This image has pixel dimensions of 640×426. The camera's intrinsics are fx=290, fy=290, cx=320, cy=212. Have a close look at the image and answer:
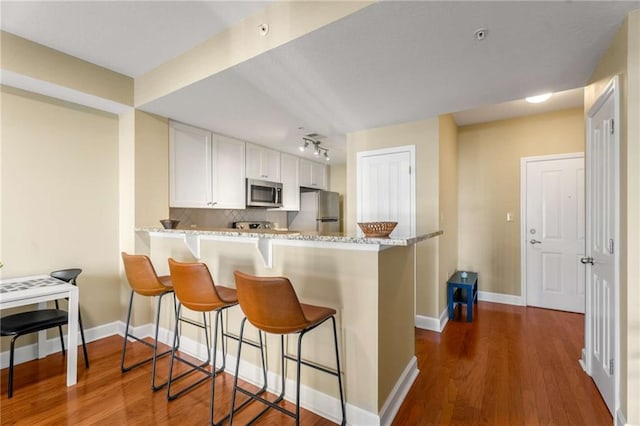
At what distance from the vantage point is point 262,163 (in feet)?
14.5

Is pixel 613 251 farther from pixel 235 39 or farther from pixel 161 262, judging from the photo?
pixel 161 262

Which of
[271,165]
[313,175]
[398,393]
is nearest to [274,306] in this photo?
[398,393]

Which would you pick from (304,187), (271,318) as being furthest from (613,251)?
(304,187)

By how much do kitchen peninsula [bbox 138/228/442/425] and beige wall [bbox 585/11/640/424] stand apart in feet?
3.33

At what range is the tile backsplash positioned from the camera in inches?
146

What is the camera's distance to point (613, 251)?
1.72m

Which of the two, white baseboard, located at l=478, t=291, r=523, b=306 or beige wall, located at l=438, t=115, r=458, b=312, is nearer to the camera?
beige wall, located at l=438, t=115, r=458, b=312

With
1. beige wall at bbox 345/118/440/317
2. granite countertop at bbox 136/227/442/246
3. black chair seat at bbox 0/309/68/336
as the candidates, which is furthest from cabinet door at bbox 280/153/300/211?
black chair seat at bbox 0/309/68/336

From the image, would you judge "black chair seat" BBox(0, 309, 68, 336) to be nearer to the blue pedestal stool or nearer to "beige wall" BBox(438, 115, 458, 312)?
"beige wall" BBox(438, 115, 458, 312)

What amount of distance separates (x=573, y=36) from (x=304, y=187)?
4245 millimetres

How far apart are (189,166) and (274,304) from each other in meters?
2.50

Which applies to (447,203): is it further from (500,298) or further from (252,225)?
(252,225)

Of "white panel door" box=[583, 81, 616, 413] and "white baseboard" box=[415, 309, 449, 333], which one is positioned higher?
"white panel door" box=[583, 81, 616, 413]

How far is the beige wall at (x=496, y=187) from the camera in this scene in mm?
3850
